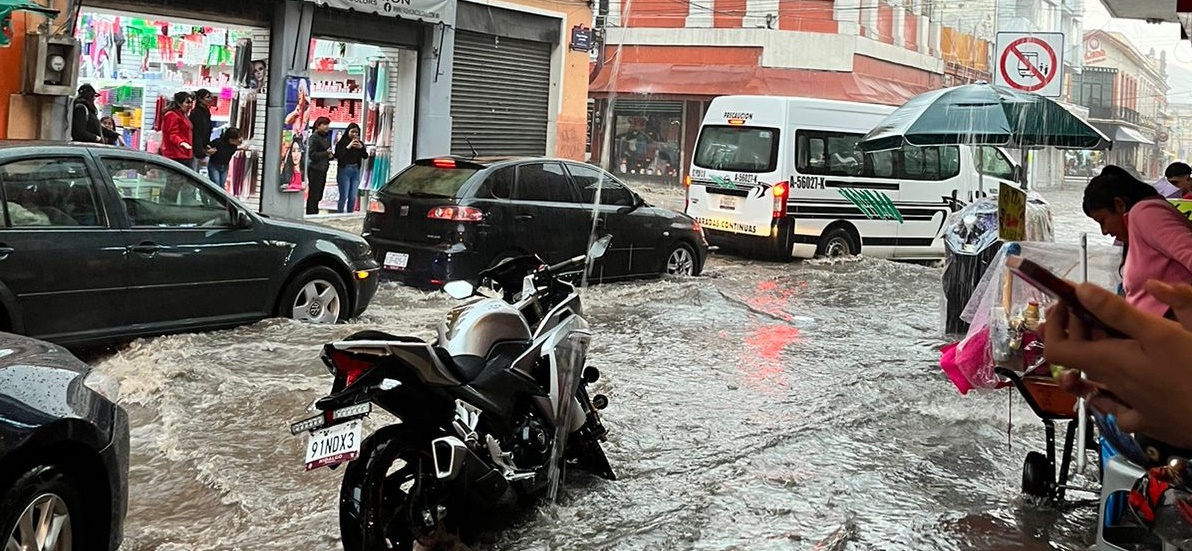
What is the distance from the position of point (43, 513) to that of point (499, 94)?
1758 cm

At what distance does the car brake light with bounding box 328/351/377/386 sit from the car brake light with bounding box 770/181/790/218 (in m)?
11.5

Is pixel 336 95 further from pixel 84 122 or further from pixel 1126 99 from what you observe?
pixel 1126 99

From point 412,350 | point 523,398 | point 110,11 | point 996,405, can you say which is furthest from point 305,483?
point 110,11

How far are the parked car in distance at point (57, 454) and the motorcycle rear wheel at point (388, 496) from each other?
792 millimetres

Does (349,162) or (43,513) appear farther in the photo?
(349,162)

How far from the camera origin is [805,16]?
1234 inches

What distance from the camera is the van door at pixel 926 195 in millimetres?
16344

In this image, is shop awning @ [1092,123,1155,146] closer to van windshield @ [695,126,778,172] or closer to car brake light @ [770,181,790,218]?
car brake light @ [770,181,790,218]

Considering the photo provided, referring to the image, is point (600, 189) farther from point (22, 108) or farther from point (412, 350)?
point (412, 350)

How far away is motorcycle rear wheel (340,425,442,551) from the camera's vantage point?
4137 mm

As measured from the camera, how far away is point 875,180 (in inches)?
629

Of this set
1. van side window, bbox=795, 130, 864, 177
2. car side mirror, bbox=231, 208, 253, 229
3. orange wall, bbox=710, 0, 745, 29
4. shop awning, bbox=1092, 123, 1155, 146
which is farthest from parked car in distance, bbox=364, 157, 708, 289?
orange wall, bbox=710, 0, 745, 29

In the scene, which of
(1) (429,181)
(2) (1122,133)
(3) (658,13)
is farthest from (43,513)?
(3) (658,13)

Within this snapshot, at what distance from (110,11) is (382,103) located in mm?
5170
